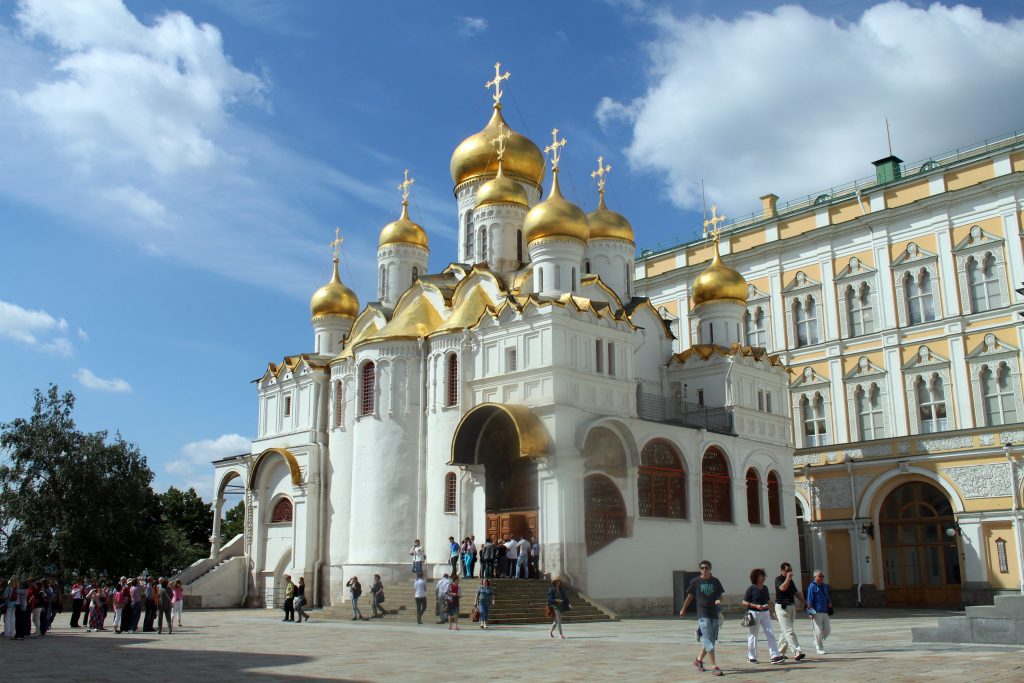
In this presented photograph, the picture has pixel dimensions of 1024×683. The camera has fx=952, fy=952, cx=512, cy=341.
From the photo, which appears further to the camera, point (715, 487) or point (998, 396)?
point (998, 396)

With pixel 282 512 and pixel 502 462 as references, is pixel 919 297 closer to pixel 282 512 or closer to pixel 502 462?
pixel 502 462

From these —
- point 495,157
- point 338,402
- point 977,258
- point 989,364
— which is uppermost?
point 495,157

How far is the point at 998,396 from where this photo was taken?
2836 cm

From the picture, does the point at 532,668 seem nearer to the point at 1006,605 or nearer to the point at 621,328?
the point at 1006,605

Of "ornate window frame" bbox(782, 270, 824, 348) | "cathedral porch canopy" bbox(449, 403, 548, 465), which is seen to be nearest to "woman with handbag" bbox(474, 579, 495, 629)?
"cathedral porch canopy" bbox(449, 403, 548, 465)

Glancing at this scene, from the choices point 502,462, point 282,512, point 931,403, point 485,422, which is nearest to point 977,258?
point 931,403

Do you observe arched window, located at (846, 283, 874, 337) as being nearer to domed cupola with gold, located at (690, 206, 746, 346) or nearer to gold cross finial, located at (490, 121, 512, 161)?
domed cupola with gold, located at (690, 206, 746, 346)

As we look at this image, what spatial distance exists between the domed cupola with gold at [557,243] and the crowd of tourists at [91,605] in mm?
12374

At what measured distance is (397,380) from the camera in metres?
27.2

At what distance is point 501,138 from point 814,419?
14349 millimetres

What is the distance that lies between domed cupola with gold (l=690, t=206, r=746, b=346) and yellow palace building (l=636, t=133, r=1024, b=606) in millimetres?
2636

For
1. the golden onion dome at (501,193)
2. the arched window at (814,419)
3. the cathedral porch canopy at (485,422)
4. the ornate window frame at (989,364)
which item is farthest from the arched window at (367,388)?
the ornate window frame at (989,364)

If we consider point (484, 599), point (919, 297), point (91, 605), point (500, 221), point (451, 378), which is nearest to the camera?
point (484, 599)

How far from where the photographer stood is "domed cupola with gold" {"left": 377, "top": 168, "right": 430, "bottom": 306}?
3300cm
